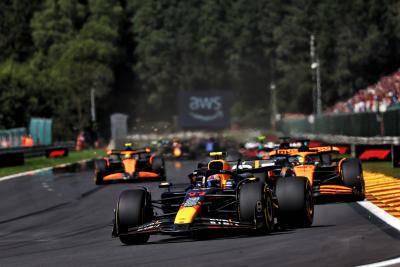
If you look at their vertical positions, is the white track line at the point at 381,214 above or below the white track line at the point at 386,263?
below

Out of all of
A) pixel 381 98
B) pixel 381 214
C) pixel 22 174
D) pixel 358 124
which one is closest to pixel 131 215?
pixel 381 214

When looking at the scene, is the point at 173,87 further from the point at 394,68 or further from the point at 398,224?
the point at 398,224

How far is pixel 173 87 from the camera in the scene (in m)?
127

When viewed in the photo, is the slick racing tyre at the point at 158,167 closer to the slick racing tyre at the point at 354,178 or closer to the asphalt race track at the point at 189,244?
the asphalt race track at the point at 189,244

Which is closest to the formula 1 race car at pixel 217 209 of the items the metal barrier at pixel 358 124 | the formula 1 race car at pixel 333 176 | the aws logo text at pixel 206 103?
the formula 1 race car at pixel 333 176

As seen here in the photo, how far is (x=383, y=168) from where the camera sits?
94.9 feet

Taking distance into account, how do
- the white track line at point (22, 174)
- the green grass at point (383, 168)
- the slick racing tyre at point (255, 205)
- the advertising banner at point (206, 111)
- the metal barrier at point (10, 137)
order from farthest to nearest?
the advertising banner at point (206, 111), the metal barrier at point (10, 137), the white track line at point (22, 174), the green grass at point (383, 168), the slick racing tyre at point (255, 205)

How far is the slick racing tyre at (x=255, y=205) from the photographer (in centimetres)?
1278

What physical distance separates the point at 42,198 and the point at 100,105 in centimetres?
9907

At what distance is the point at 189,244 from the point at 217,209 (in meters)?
0.87

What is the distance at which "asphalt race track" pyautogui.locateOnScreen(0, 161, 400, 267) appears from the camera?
424 inches

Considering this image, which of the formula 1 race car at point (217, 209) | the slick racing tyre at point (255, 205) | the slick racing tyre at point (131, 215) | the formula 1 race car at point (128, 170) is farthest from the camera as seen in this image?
the formula 1 race car at point (128, 170)

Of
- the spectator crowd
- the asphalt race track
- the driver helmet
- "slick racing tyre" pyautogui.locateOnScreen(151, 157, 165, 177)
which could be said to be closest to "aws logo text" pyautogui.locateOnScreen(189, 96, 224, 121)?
the spectator crowd

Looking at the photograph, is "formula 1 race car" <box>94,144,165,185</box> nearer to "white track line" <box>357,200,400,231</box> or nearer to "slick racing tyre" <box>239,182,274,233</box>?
"white track line" <box>357,200,400,231</box>
